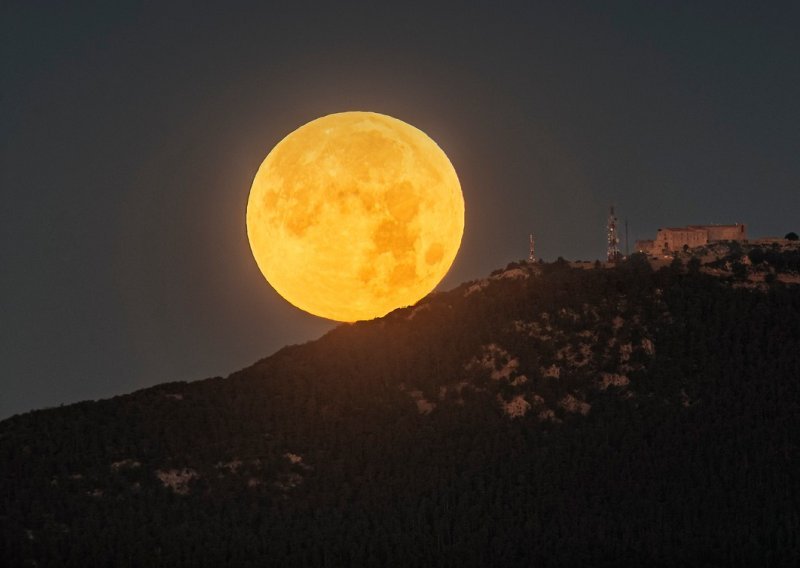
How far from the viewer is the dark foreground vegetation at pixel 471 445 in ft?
370

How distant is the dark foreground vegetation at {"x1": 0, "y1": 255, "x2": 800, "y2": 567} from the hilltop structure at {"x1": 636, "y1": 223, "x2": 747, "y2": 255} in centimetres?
2746

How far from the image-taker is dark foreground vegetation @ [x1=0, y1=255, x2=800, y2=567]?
113 metres

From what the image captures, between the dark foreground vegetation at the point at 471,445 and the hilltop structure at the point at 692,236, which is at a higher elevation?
the hilltop structure at the point at 692,236

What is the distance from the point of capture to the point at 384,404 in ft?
427

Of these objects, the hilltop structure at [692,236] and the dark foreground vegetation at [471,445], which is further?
the hilltop structure at [692,236]

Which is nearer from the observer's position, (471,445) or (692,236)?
(471,445)

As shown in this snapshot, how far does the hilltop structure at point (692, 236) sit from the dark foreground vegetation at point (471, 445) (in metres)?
27.5

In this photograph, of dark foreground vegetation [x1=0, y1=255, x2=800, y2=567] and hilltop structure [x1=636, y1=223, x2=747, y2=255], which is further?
hilltop structure [x1=636, y1=223, x2=747, y2=255]

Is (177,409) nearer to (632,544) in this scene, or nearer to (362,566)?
(362,566)

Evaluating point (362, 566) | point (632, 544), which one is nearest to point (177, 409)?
point (362, 566)

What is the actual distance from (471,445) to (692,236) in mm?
50049

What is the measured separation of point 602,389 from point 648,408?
12.5 ft

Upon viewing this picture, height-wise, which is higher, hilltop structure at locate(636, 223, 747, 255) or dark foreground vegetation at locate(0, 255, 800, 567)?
hilltop structure at locate(636, 223, 747, 255)

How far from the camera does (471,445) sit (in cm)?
12500
